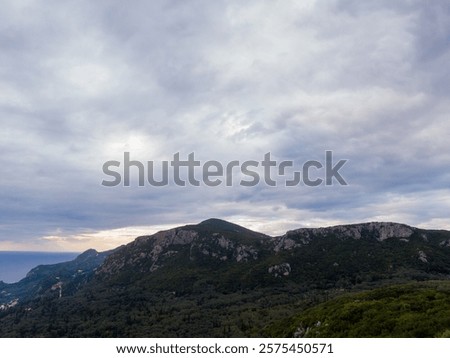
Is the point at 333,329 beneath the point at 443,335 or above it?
beneath
